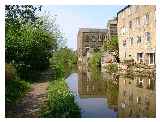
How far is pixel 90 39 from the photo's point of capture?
9273 mm

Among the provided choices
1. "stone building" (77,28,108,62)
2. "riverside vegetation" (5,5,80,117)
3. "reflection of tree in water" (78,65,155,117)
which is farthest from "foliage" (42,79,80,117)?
"stone building" (77,28,108,62)

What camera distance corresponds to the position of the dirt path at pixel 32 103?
251 inches

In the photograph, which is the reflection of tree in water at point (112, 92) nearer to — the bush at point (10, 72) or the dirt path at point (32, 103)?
the dirt path at point (32, 103)

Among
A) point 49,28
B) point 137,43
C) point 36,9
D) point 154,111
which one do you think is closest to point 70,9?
point 36,9

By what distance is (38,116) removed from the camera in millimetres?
6352

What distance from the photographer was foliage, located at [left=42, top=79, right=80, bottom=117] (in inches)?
251

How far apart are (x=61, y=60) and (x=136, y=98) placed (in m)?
2.08

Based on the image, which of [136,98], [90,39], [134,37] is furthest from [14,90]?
[134,37]

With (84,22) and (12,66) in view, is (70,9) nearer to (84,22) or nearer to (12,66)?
(84,22)

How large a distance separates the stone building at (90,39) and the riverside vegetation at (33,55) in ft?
1.20

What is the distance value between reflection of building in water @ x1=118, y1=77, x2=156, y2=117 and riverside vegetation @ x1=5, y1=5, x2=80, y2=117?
0.96 meters

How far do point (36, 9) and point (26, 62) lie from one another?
1498 millimetres

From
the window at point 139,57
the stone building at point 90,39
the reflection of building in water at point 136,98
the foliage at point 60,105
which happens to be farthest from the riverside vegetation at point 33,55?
the window at point 139,57

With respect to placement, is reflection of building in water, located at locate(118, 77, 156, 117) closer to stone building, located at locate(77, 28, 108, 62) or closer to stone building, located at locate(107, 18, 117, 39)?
stone building, located at locate(77, 28, 108, 62)
